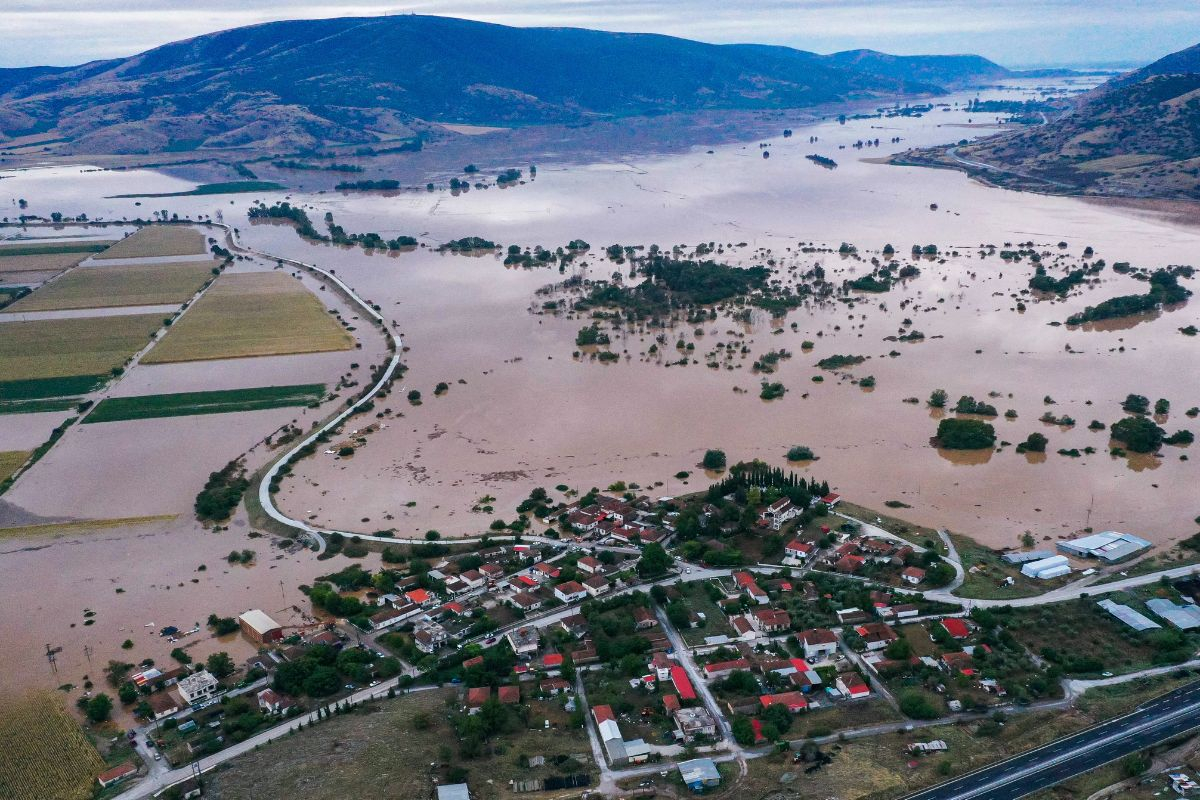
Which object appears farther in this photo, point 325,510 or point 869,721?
point 325,510

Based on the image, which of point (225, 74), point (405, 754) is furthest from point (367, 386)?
point (225, 74)

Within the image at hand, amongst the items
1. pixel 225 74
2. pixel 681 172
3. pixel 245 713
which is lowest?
pixel 245 713

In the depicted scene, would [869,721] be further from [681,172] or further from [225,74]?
[225,74]

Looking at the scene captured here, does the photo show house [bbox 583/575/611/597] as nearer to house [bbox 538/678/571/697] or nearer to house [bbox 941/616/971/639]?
house [bbox 538/678/571/697]

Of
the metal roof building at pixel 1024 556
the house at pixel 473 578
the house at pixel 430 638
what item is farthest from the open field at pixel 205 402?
the metal roof building at pixel 1024 556

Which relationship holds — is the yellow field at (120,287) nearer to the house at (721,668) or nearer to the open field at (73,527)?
the open field at (73,527)

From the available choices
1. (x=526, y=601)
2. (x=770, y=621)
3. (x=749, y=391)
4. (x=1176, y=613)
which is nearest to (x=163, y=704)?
(x=526, y=601)

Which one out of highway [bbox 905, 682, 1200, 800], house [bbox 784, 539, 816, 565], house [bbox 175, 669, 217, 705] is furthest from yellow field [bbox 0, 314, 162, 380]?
highway [bbox 905, 682, 1200, 800]
